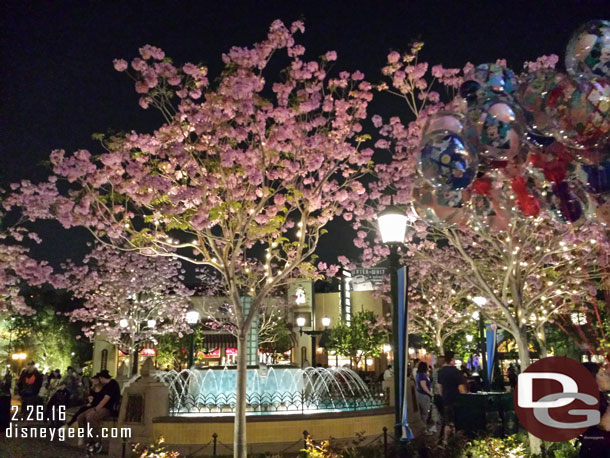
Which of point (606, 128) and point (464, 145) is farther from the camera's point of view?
point (464, 145)

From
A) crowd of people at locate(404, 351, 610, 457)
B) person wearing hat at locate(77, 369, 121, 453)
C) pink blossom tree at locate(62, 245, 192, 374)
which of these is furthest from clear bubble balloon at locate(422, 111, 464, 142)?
pink blossom tree at locate(62, 245, 192, 374)

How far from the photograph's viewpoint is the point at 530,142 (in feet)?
18.7

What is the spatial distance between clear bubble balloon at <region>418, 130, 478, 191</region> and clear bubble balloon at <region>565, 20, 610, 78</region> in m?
1.36

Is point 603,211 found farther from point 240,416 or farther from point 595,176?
point 240,416

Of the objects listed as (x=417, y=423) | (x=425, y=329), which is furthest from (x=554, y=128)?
(x=425, y=329)

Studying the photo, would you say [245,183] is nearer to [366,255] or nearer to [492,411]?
[492,411]

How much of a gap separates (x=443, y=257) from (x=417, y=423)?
13.8m

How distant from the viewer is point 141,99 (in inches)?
467

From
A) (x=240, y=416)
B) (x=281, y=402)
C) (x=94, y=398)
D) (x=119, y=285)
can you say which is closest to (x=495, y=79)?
(x=240, y=416)

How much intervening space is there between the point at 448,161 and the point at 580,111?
1.36 meters

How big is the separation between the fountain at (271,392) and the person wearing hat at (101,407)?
273cm

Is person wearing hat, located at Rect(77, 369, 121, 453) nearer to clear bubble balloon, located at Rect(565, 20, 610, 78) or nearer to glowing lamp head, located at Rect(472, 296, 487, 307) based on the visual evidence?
clear bubble balloon, located at Rect(565, 20, 610, 78)

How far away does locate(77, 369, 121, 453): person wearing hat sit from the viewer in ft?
34.0

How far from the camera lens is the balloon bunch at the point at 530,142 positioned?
17.3 ft
